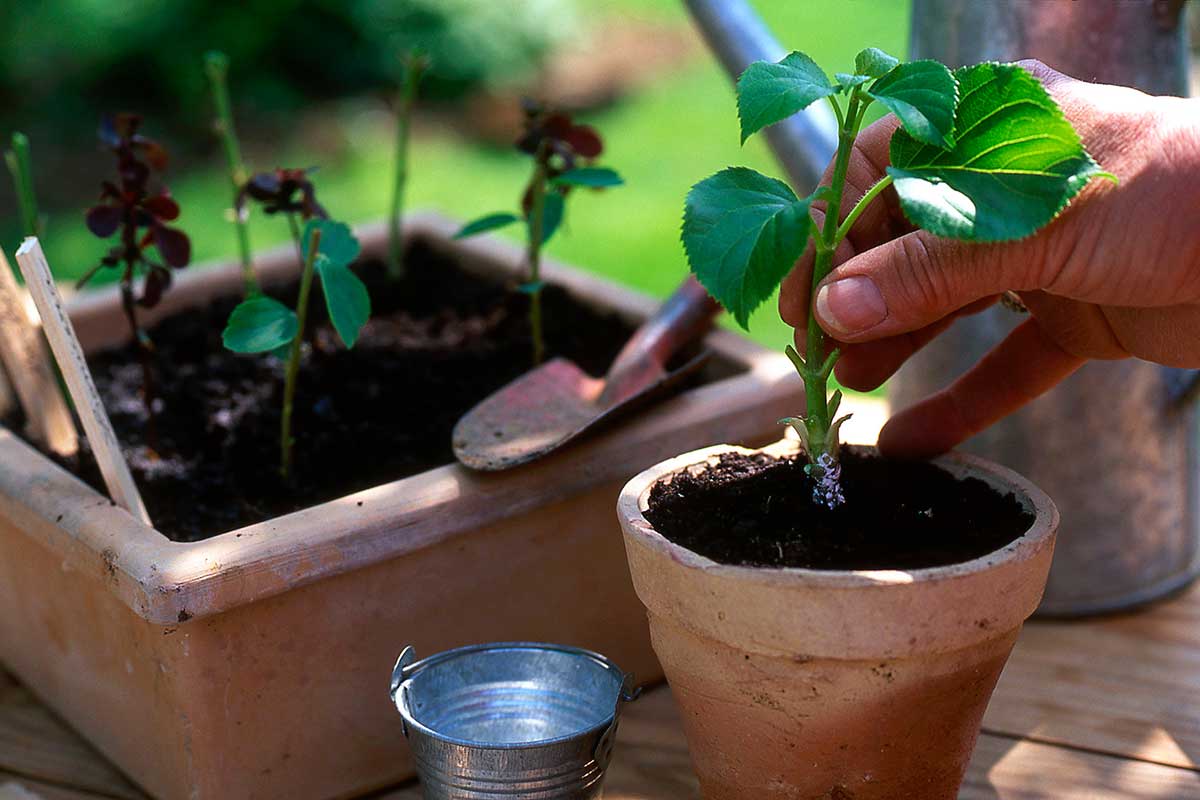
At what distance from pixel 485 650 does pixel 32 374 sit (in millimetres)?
517

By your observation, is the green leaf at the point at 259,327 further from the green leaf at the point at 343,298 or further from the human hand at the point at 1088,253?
the human hand at the point at 1088,253

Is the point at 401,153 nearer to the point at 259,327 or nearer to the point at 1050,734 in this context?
the point at 259,327

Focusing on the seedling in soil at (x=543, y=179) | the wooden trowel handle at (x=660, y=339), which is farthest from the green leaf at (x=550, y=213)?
the wooden trowel handle at (x=660, y=339)

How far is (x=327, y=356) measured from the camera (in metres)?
1.44

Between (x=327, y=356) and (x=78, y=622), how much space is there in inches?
16.6

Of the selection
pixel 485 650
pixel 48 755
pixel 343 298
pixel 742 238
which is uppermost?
pixel 742 238

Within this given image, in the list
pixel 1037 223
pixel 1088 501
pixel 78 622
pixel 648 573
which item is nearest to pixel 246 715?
pixel 78 622

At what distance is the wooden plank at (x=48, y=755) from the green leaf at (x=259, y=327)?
1.14ft

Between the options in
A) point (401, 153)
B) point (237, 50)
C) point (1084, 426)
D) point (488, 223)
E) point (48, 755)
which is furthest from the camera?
Answer: point (237, 50)

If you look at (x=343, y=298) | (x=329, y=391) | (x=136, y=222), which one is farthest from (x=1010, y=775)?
(x=136, y=222)

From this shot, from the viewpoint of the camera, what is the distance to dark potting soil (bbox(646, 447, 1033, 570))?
0.87 meters

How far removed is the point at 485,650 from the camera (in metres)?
1.02

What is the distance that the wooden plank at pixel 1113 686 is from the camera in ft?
3.53

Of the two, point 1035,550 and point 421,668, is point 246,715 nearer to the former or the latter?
point 421,668
